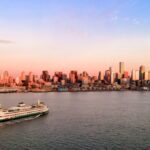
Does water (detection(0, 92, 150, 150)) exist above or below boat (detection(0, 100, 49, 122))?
below

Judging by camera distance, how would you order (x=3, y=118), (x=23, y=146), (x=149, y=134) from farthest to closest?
(x=3, y=118), (x=149, y=134), (x=23, y=146)

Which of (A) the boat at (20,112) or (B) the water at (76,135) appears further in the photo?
(A) the boat at (20,112)

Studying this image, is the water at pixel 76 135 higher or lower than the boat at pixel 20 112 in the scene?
lower

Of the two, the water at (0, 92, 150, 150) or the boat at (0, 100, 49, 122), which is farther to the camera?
the boat at (0, 100, 49, 122)

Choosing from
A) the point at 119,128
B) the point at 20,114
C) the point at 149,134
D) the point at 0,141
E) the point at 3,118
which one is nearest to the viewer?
the point at 0,141

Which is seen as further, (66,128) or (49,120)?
(49,120)

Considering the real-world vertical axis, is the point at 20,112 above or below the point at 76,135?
above

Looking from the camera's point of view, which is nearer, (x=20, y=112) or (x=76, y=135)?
(x=76, y=135)

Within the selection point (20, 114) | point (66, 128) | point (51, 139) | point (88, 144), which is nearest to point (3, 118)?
point (20, 114)

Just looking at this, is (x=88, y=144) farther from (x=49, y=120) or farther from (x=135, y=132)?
(x=49, y=120)

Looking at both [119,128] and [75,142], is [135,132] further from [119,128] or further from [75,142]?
[75,142]
